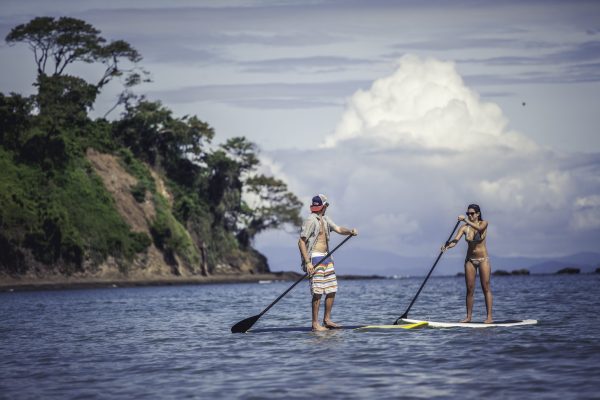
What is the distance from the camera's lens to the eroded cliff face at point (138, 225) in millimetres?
79000

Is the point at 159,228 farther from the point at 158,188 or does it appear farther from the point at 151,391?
the point at 151,391

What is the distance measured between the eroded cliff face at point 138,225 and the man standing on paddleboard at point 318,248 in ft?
194

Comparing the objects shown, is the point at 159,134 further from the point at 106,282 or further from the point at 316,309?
the point at 316,309

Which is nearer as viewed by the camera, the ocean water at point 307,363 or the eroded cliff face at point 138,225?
the ocean water at point 307,363

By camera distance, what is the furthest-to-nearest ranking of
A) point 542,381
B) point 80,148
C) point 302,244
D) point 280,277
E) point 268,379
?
point 280,277 < point 80,148 < point 302,244 < point 268,379 < point 542,381

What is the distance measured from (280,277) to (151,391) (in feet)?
305

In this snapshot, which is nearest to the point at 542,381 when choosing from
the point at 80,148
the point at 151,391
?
the point at 151,391

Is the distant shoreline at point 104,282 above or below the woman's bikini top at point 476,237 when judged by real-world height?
below

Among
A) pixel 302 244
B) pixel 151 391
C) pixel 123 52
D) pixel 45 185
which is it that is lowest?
pixel 151 391

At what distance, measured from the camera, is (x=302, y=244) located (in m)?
18.1

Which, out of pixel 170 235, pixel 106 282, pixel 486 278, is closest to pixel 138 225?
pixel 170 235

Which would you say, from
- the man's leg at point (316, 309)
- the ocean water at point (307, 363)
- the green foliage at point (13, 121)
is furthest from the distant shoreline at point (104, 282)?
the man's leg at point (316, 309)

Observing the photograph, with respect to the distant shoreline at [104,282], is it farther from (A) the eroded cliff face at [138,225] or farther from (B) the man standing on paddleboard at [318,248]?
(B) the man standing on paddleboard at [318,248]

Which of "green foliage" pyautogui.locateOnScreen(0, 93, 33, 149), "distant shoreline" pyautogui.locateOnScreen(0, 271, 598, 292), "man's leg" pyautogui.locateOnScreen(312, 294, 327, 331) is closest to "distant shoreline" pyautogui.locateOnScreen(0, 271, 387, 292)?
"distant shoreline" pyautogui.locateOnScreen(0, 271, 598, 292)
